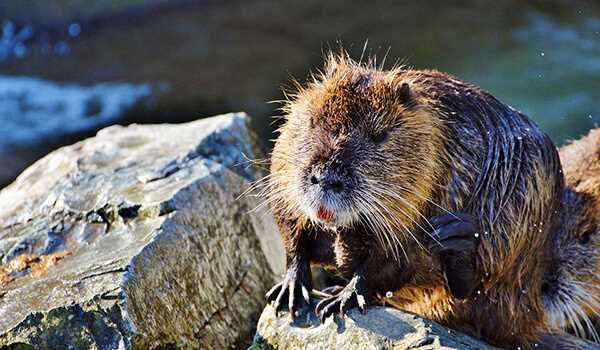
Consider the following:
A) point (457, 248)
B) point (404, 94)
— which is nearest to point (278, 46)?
point (404, 94)

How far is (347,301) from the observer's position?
3.88 m

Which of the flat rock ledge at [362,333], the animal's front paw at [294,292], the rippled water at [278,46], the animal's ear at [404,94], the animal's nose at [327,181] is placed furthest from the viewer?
the rippled water at [278,46]

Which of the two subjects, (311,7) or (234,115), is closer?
(234,115)

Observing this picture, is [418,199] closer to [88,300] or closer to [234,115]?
[88,300]

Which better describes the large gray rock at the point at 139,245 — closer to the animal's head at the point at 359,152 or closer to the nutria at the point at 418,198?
the nutria at the point at 418,198

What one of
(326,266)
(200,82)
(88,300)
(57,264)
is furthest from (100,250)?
(200,82)

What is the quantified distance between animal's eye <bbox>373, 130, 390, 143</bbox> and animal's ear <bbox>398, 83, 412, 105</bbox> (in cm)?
16

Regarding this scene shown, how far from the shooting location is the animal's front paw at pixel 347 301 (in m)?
3.86

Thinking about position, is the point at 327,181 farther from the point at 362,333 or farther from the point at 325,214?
the point at 362,333

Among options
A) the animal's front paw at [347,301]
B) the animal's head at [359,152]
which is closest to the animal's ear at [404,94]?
the animal's head at [359,152]

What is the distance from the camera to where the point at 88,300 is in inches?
157

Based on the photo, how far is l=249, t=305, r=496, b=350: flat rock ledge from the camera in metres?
3.72

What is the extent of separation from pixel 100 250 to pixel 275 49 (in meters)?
6.24

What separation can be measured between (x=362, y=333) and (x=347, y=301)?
0.57ft
